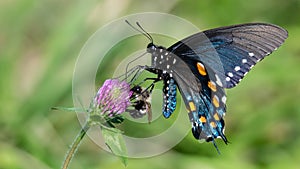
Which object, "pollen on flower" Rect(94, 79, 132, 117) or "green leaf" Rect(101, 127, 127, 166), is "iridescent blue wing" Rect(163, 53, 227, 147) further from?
"green leaf" Rect(101, 127, 127, 166)

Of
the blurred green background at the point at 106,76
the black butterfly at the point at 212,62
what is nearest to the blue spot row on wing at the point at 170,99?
the black butterfly at the point at 212,62

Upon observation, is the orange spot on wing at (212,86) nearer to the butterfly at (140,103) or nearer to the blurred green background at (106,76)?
the butterfly at (140,103)

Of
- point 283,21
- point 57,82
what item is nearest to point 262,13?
point 283,21

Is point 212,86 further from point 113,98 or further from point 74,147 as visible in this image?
point 74,147

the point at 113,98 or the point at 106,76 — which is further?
the point at 106,76

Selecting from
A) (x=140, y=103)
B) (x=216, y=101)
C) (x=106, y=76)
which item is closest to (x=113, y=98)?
(x=140, y=103)

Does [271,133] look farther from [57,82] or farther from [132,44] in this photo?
[57,82]
